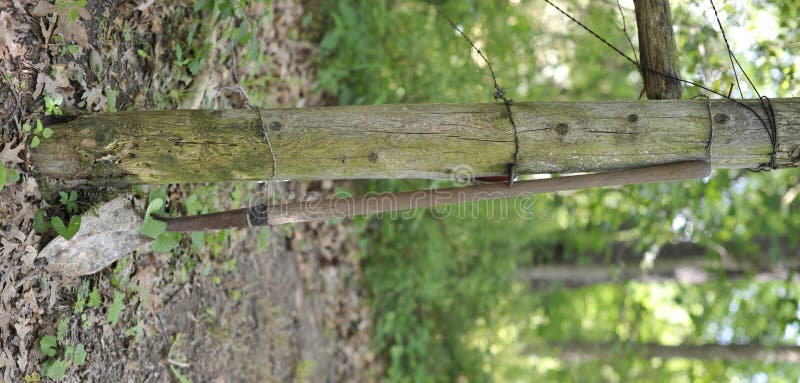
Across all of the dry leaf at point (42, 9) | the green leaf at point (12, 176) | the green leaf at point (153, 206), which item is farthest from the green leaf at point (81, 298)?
the dry leaf at point (42, 9)

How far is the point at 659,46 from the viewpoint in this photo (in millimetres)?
2223

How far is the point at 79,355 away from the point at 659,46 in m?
2.40

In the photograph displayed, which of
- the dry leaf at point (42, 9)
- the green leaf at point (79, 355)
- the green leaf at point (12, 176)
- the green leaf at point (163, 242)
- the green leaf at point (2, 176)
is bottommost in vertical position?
the green leaf at point (79, 355)

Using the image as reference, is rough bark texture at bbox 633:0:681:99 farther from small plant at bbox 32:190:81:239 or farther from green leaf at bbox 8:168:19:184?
green leaf at bbox 8:168:19:184

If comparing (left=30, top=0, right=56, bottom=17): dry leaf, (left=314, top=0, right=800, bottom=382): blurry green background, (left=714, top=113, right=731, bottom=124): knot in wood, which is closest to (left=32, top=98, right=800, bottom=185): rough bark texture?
(left=714, top=113, right=731, bottom=124): knot in wood

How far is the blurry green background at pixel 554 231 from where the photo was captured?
411cm

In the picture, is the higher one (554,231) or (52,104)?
(554,231)

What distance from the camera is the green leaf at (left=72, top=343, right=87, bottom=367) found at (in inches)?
89.9

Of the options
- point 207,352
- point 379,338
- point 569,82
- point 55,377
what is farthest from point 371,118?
point 569,82

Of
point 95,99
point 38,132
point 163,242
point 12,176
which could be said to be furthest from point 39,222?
point 95,99

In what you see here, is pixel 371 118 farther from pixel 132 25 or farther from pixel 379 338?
pixel 379 338

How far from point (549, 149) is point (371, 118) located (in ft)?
1.99

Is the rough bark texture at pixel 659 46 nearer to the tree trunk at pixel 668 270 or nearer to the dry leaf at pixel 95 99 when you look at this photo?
the dry leaf at pixel 95 99

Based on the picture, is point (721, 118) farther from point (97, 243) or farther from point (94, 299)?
point (94, 299)
